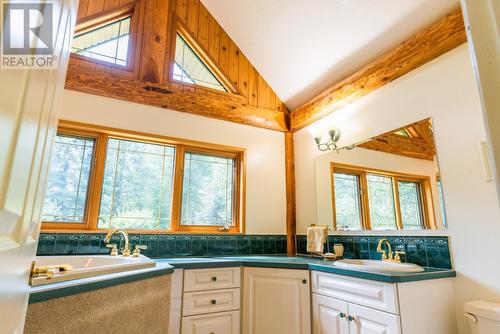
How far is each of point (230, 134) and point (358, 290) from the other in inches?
79.4

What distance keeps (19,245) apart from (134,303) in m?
1.11

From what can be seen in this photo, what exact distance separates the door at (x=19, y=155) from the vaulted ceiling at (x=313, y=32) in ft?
7.79

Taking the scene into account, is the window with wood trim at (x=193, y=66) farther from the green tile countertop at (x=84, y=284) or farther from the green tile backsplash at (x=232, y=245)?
the green tile countertop at (x=84, y=284)

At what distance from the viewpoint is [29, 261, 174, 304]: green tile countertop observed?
99cm

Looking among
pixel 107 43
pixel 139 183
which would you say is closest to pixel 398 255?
pixel 139 183

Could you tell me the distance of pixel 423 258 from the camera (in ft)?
6.44

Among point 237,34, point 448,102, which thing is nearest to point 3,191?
point 448,102

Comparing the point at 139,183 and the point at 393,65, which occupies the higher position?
the point at 393,65

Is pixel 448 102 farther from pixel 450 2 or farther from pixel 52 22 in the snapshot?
pixel 52 22

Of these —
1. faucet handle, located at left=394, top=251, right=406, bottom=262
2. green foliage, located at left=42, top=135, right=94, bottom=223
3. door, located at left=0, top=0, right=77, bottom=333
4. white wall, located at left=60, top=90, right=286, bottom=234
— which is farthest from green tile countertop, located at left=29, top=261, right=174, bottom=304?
Result: faucet handle, located at left=394, top=251, right=406, bottom=262

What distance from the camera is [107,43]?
279 cm

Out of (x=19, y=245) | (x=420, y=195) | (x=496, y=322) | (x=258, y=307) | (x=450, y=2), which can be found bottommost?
(x=258, y=307)

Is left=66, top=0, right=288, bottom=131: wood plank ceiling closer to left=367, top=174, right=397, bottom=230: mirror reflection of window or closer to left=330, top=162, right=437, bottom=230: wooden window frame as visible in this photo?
left=330, top=162, right=437, bottom=230: wooden window frame

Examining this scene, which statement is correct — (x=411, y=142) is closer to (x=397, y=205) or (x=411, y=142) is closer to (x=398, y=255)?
(x=397, y=205)
